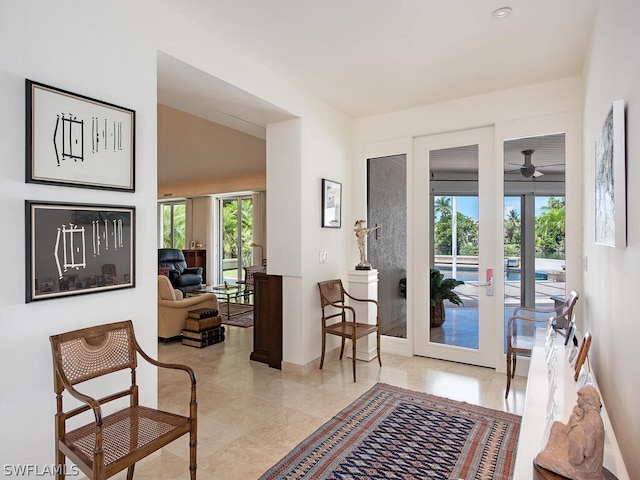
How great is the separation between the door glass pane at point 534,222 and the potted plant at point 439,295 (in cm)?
58

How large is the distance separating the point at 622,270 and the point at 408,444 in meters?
1.69

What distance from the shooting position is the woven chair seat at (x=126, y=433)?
1630mm

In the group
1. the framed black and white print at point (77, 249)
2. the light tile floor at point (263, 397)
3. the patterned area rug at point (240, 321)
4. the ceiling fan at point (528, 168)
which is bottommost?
the patterned area rug at point (240, 321)

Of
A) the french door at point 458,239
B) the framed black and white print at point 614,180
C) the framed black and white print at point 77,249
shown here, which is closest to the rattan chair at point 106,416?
the framed black and white print at point 77,249

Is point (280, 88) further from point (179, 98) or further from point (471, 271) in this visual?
point (471, 271)

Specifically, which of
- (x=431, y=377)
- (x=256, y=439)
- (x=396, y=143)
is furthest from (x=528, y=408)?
(x=396, y=143)

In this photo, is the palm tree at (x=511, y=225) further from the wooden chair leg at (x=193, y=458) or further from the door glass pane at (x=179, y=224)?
the door glass pane at (x=179, y=224)

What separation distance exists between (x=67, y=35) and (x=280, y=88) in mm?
1885

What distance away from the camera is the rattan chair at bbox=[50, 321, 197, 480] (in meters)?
1.57

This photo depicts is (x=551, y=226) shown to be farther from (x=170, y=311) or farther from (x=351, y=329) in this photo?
(x=170, y=311)

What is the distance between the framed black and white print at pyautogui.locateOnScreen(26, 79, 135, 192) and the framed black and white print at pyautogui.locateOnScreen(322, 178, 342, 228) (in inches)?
89.1

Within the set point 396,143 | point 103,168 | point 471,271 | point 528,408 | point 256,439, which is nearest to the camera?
point 528,408

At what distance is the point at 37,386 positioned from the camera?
1.82 meters

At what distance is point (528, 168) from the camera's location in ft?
12.4
